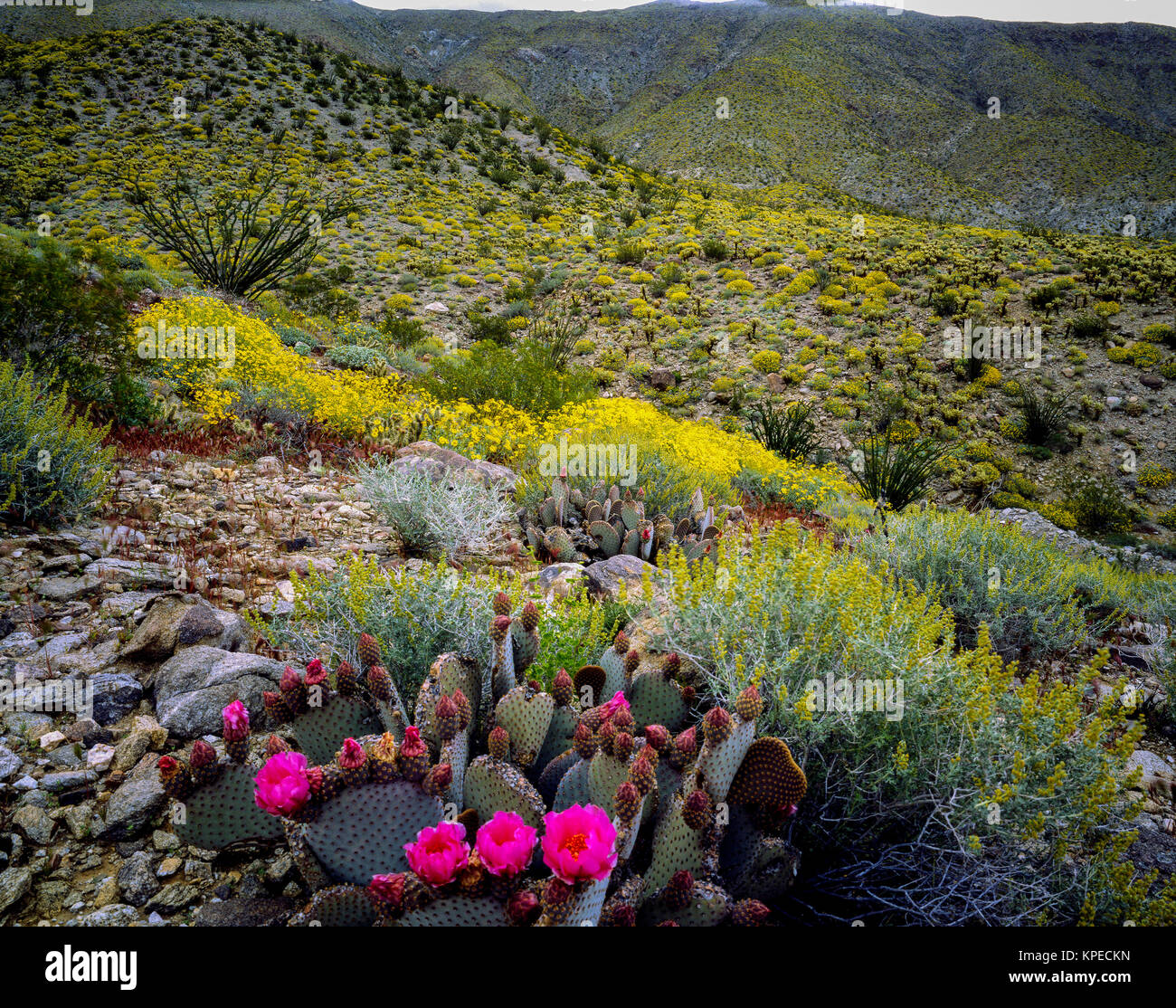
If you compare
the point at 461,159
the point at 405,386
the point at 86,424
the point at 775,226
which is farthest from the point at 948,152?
the point at 86,424

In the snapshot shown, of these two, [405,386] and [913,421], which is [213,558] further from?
[913,421]

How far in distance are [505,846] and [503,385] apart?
8643 millimetres

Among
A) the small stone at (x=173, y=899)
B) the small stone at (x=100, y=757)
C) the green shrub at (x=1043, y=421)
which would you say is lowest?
the small stone at (x=173, y=899)

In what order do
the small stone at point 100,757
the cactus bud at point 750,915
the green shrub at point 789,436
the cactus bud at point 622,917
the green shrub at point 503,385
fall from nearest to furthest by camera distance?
the cactus bud at point 622,917 → the cactus bud at point 750,915 → the small stone at point 100,757 → the green shrub at point 503,385 → the green shrub at point 789,436

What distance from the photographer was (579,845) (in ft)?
4.27

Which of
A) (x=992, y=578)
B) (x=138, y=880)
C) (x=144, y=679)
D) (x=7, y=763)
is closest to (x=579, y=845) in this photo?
(x=138, y=880)

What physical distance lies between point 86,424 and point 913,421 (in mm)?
14168

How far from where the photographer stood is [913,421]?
13.2m

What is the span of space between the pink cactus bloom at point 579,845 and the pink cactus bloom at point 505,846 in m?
0.07

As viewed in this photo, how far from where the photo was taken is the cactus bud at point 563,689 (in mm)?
2270

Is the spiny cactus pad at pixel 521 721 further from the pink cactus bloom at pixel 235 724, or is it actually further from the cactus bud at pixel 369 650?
the pink cactus bloom at pixel 235 724

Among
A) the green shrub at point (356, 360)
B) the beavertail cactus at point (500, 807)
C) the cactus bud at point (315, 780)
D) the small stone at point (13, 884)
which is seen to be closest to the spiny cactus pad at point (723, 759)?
the beavertail cactus at point (500, 807)

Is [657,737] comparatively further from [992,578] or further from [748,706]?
[992,578]

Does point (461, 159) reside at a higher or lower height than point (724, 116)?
lower
